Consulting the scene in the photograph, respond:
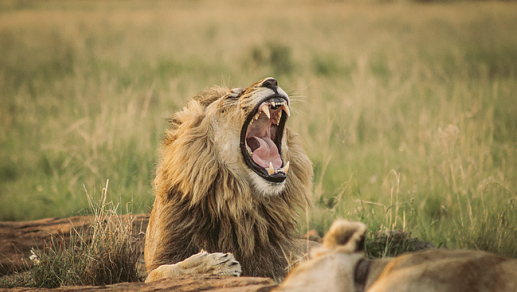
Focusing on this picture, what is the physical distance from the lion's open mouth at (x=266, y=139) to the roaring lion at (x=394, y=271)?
5.47 feet

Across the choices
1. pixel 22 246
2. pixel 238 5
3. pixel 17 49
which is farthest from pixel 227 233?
pixel 238 5

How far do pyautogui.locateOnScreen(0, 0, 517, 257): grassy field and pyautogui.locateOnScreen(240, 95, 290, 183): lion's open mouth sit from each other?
76cm

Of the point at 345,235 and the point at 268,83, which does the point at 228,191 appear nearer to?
the point at 268,83

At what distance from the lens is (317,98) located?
A: 9.73 m

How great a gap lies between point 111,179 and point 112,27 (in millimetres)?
12027

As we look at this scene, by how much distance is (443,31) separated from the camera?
15992mm

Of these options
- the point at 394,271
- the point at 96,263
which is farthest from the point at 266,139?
the point at 394,271

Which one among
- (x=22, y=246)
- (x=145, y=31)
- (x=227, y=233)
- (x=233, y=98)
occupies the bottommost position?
(x=22, y=246)

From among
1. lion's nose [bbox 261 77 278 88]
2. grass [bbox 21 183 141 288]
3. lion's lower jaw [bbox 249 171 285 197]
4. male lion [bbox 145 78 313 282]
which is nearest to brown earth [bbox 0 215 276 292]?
grass [bbox 21 183 141 288]

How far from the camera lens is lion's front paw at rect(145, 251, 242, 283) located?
3.11 meters

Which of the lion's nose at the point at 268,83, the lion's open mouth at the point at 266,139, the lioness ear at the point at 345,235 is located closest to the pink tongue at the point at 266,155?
the lion's open mouth at the point at 266,139

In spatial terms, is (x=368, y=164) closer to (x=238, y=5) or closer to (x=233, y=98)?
(x=233, y=98)

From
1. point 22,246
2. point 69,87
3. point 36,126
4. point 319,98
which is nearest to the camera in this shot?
point 22,246

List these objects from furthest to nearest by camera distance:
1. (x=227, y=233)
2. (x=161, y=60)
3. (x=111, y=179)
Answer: (x=161, y=60) < (x=111, y=179) < (x=227, y=233)
